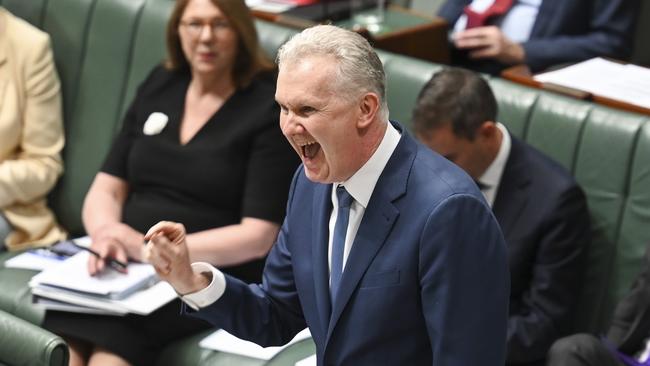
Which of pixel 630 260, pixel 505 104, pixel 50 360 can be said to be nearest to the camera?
pixel 50 360

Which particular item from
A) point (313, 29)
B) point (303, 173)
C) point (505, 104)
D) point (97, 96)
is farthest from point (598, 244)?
point (97, 96)

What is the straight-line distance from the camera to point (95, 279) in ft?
9.52

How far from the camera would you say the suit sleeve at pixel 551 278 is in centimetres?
271

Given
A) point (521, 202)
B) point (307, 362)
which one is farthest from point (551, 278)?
point (307, 362)

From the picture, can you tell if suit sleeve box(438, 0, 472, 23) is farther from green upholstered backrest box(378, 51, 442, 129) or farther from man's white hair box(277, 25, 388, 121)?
man's white hair box(277, 25, 388, 121)

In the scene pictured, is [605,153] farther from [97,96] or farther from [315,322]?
[97,96]

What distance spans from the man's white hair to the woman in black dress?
121 cm

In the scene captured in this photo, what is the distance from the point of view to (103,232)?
3047 mm

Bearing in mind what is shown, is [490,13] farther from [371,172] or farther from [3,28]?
[371,172]

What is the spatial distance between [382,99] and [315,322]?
Answer: 1.37 ft

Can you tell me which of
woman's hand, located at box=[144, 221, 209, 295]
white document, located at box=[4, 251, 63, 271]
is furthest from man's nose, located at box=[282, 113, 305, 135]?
white document, located at box=[4, 251, 63, 271]

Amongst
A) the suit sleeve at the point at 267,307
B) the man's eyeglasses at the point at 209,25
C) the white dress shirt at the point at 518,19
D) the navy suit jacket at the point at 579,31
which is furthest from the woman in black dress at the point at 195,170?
the white dress shirt at the point at 518,19

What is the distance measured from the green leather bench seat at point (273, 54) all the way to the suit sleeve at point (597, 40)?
59 cm

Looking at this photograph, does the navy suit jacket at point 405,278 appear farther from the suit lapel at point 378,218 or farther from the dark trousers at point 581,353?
the dark trousers at point 581,353
